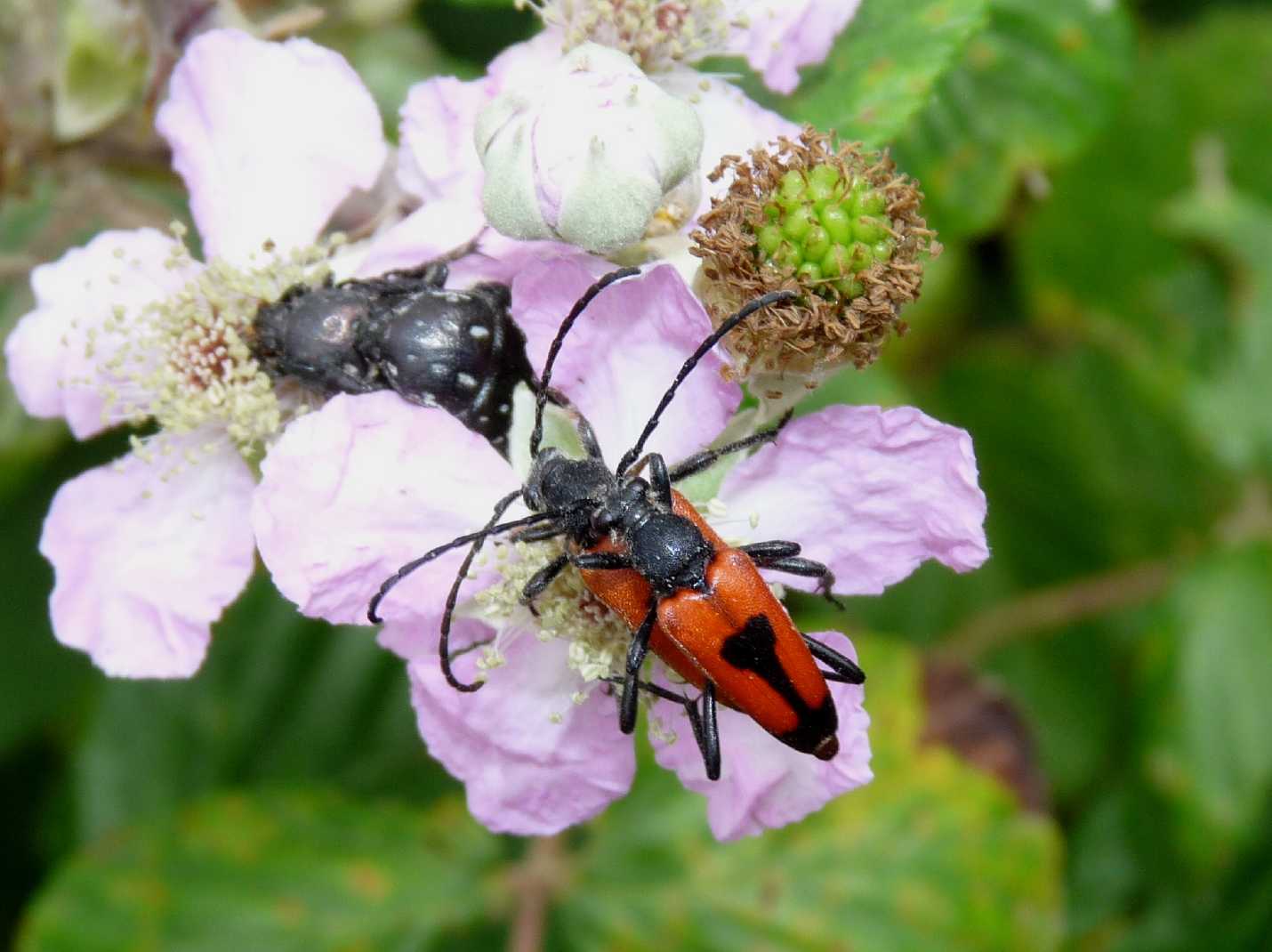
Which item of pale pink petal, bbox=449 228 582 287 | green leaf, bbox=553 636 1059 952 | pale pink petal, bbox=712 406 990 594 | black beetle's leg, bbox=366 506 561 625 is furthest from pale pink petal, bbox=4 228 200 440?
green leaf, bbox=553 636 1059 952

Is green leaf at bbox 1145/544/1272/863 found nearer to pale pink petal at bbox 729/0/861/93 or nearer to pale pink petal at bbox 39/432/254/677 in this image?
pale pink petal at bbox 729/0/861/93

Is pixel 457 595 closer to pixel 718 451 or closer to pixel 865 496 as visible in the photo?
pixel 718 451

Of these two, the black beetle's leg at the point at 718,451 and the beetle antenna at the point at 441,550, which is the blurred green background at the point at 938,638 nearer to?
the black beetle's leg at the point at 718,451

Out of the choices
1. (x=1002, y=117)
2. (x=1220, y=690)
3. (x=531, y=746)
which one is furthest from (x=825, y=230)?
(x=1220, y=690)

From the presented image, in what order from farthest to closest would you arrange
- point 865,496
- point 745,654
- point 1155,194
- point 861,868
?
1. point 1155,194
2. point 861,868
3. point 865,496
4. point 745,654

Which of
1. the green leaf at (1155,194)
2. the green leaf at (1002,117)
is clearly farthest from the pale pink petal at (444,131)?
the green leaf at (1155,194)

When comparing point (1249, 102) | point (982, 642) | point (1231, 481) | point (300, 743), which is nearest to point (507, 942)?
point (300, 743)

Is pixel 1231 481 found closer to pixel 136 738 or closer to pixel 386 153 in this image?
pixel 386 153
